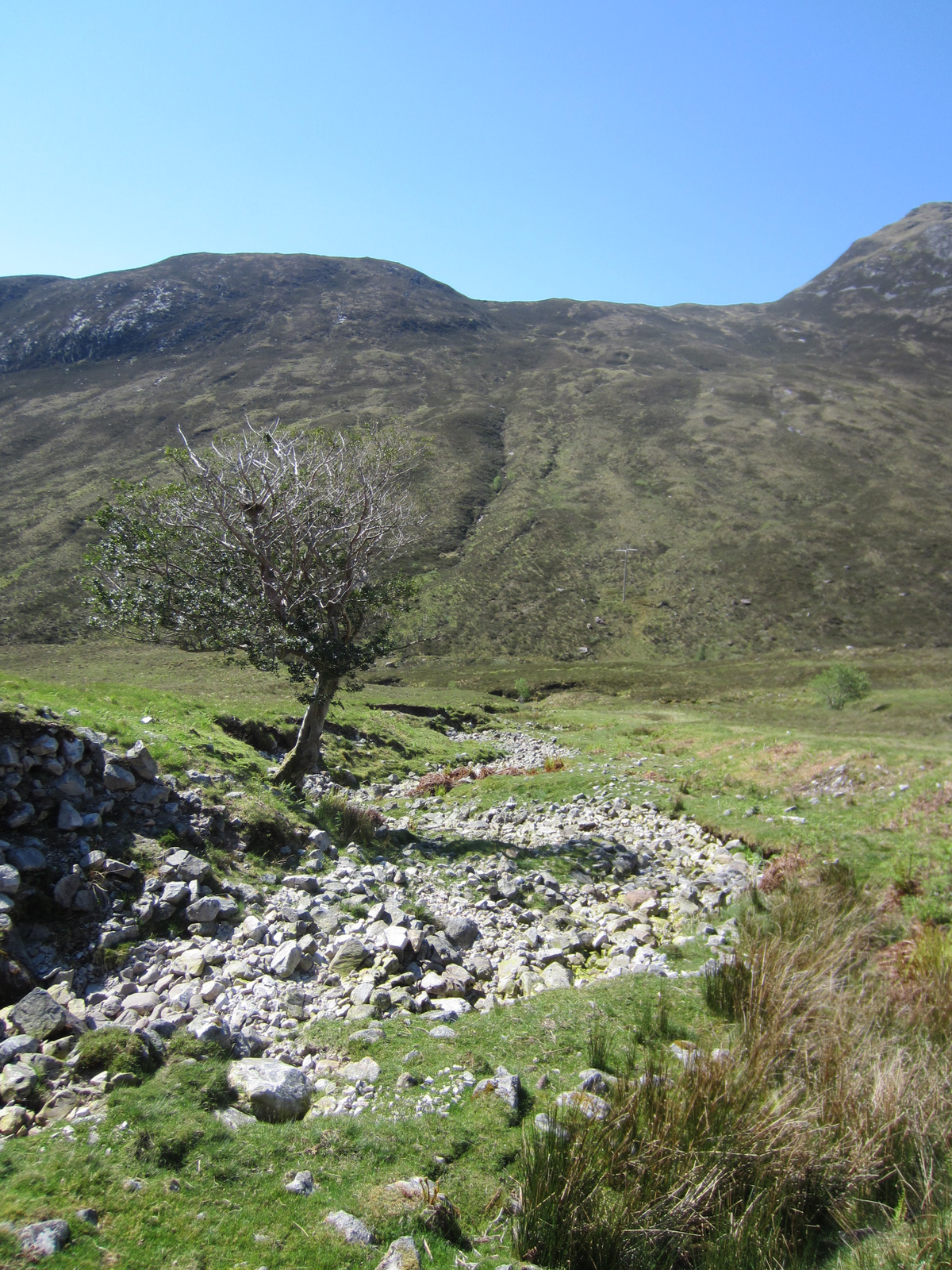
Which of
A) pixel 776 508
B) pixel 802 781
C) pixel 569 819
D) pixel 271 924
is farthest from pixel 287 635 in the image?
pixel 776 508

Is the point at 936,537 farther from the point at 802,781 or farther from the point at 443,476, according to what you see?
the point at 802,781

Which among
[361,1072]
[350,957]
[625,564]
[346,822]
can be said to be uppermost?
[625,564]

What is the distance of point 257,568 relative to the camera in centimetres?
1650

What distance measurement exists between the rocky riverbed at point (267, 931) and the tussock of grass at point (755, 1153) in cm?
162

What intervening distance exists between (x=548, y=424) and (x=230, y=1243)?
159136 mm

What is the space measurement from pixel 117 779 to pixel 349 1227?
7568 millimetres

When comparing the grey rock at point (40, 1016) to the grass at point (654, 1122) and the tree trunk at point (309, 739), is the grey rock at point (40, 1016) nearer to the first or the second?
the grass at point (654, 1122)

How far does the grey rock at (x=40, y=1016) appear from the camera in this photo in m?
5.72

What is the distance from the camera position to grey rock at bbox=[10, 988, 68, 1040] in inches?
225

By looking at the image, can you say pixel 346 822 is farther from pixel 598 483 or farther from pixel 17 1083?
pixel 598 483

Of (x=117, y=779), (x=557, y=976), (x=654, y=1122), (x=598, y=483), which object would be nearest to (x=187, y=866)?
(x=117, y=779)

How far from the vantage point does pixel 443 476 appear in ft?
408

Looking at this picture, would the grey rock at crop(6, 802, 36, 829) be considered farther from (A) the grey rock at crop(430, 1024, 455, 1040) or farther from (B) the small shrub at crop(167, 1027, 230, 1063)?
(A) the grey rock at crop(430, 1024, 455, 1040)

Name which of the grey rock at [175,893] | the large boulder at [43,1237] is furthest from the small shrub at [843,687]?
the large boulder at [43,1237]
